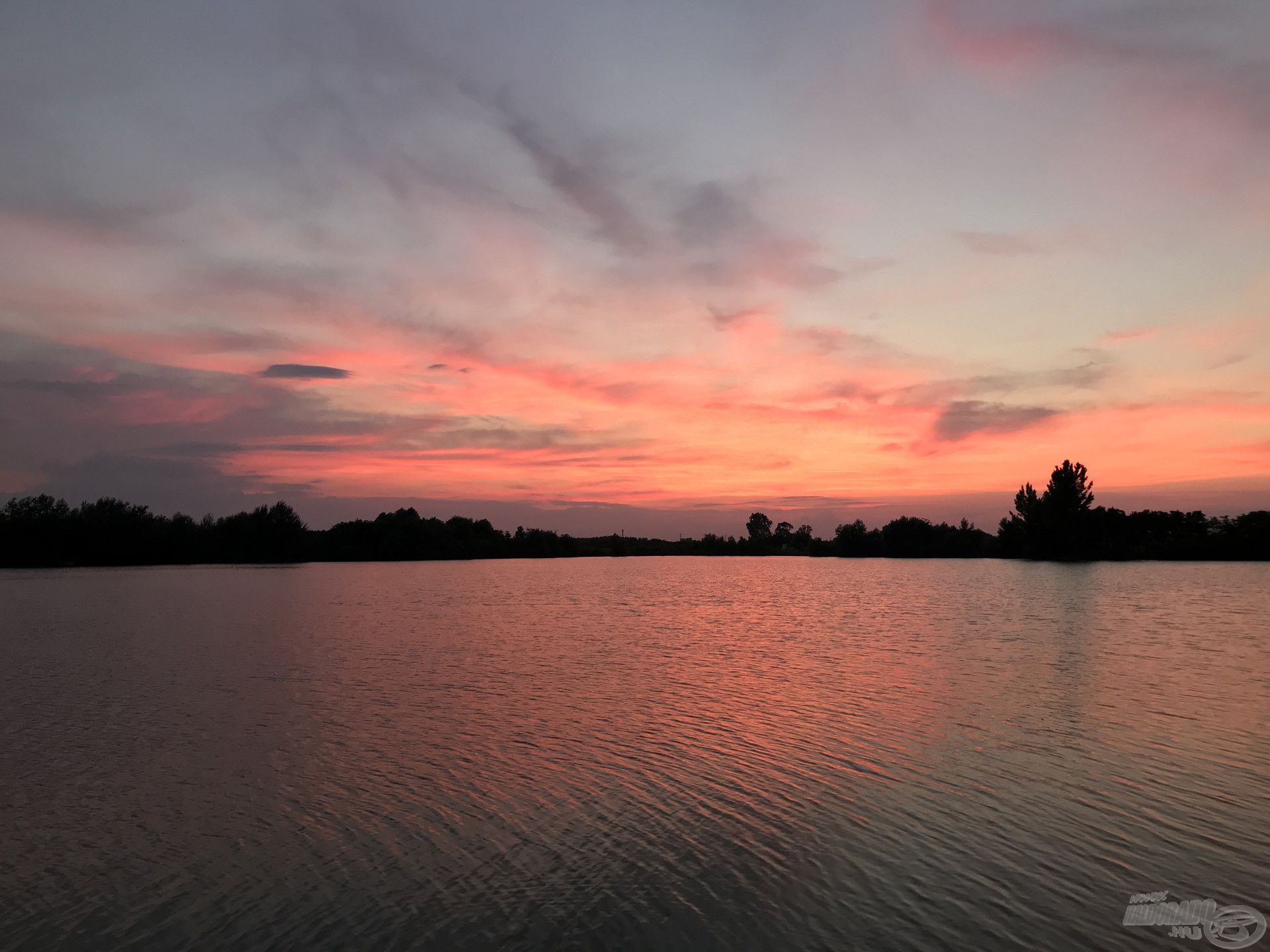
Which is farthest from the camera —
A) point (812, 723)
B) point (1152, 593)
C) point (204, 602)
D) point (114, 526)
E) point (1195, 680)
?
point (114, 526)

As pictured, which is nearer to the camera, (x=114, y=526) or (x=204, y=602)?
(x=204, y=602)

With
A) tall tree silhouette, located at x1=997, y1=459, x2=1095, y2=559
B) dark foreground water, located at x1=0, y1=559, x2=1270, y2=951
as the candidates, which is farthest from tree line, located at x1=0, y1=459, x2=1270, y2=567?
dark foreground water, located at x1=0, y1=559, x2=1270, y2=951

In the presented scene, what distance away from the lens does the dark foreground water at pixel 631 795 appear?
905 centimetres

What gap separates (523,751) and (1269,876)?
12.4 m

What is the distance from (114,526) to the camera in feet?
464

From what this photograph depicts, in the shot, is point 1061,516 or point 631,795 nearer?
point 631,795

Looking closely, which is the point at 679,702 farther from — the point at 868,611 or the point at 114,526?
the point at 114,526

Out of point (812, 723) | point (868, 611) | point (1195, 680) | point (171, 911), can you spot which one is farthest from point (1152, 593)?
point (171, 911)

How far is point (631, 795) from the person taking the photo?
13.4 metres

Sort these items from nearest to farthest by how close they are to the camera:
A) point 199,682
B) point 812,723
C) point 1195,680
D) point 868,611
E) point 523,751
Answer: point 523,751 < point 812,723 < point 1195,680 < point 199,682 < point 868,611

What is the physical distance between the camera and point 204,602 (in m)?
59.9

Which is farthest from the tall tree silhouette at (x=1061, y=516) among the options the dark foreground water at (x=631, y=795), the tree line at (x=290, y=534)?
the dark foreground water at (x=631, y=795)

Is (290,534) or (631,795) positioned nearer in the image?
(631,795)

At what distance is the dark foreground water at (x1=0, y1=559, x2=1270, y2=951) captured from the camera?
9.05 meters
